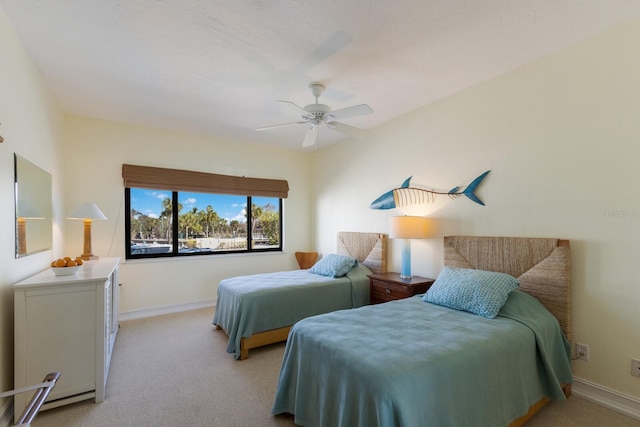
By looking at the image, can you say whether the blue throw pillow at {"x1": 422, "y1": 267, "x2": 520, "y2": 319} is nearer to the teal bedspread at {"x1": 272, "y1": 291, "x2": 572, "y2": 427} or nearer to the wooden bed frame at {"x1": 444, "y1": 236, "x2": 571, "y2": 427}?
the teal bedspread at {"x1": 272, "y1": 291, "x2": 572, "y2": 427}

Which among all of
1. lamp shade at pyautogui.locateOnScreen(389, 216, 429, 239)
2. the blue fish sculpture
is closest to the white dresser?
lamp shade at pyautogui.locateOnScreen(389, 216, 429, 239)

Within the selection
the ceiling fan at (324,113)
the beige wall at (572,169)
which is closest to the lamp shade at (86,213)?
the ceiling fan at (324,113)

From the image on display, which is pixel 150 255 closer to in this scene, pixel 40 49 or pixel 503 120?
pixel 40 49

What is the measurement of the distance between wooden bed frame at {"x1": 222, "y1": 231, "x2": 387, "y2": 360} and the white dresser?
117cm

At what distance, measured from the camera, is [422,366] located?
4.95ft

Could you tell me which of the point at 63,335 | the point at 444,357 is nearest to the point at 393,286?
the point at 444,357

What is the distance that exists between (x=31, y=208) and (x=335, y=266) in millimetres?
2928

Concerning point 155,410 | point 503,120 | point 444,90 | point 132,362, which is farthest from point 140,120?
point 503,120

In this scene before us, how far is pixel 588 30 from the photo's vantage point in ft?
7.16

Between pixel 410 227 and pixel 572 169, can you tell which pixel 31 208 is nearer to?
pixel 410 227

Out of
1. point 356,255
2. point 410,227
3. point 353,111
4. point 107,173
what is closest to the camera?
point 353,111

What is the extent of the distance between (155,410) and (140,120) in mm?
3351

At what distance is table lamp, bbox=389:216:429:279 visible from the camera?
326cm

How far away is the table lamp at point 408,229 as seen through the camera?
3.26 meters
